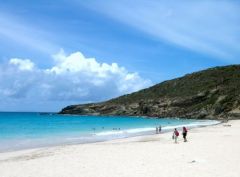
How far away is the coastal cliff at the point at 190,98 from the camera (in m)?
123

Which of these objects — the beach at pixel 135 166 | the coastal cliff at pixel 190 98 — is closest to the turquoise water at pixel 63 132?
the beach at pixel 135 166

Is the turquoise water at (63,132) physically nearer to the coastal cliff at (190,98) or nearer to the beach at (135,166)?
the beach at (135,166)

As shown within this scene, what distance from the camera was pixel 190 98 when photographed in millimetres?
137750

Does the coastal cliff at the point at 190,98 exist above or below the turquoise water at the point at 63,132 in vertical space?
above

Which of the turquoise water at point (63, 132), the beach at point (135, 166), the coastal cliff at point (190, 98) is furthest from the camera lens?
the coastal cliff at point (190, 98)

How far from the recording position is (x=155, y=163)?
777 inches

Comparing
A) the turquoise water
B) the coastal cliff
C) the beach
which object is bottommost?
the beach

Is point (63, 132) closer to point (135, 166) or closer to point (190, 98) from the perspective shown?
point (135, 166)

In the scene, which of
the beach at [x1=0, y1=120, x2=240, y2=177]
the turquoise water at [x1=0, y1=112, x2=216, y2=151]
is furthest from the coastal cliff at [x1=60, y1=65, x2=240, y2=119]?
the beach at [x1=0, y1=120, x2=240, y2=177]

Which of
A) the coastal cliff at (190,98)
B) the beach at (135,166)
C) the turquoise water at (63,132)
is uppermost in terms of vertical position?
the coastal cliff at (190,98)

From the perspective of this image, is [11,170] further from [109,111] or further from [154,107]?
[109,111]

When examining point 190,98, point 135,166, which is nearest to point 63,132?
point 135,166

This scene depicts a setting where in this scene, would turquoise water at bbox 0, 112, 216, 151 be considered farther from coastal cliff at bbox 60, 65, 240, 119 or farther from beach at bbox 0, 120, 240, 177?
coastal cliff at bbox 60, 65, 240, 119

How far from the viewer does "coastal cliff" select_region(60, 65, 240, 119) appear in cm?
12303
